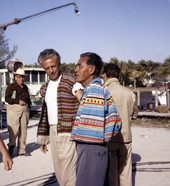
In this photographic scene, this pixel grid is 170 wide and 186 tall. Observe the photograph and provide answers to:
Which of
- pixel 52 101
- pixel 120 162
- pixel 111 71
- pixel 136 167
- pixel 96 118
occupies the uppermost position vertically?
pixel 111 71

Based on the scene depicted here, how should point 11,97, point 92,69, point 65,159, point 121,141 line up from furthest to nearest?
point 11,97 → point 121,141 → point 65,159 → point 92,69

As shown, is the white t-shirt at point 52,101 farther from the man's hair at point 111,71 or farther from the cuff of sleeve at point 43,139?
the man's hair at point 111,71

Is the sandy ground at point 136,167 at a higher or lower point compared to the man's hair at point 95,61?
lower

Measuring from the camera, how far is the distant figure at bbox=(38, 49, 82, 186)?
327 cm

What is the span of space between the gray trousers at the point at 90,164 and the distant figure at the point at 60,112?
2.49ft

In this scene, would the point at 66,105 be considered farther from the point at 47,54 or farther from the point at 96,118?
the point at 96,118

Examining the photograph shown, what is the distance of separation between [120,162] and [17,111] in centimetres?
349

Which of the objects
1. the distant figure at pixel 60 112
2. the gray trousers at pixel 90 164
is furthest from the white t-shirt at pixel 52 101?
the gray trousers at pixel 90 164

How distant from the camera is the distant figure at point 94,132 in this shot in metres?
2.43

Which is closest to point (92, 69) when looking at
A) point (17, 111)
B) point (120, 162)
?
point (120, 162)

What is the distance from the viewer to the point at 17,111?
264 inches

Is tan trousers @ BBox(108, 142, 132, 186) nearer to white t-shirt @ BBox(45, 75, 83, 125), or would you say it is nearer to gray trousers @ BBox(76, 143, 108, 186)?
white t-shirt @ BBox(45, 75, 83, 125)

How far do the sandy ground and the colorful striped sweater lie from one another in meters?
2.67

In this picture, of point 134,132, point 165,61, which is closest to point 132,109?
point 134,132
